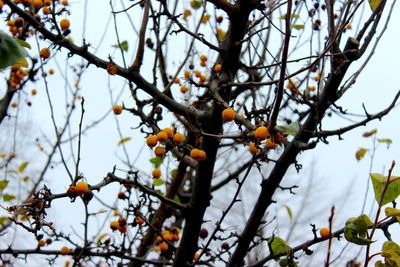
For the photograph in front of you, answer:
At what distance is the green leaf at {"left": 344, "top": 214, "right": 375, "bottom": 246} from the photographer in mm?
1061

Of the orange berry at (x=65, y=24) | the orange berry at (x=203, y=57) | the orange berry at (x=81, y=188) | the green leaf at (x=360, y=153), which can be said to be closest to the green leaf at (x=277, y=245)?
the orange berry at (x=81, y=188)

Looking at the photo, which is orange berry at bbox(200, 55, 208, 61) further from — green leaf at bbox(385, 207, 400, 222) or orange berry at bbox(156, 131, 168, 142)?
green leaf at bbox(385, 207, 400, 222)

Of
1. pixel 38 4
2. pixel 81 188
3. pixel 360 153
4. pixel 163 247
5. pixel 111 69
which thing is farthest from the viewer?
pixel 360 153

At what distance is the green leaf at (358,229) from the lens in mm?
1061

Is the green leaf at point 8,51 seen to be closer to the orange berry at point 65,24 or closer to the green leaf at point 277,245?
the green leaf at point 277,245

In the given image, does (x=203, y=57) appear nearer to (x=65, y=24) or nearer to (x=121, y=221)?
(x=65, y=24)

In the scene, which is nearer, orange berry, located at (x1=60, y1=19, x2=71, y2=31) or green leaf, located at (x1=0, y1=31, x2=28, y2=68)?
green leaf, located at (x1=0, y1=31, x2=28, y2=68)

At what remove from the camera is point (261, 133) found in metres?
1.23

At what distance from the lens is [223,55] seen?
2.03m

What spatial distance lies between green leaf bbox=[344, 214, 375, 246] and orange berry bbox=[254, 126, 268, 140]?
372mm

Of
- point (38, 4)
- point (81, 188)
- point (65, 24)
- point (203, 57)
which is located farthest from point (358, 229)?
point (203, 57)

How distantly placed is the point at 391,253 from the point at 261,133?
0.51m

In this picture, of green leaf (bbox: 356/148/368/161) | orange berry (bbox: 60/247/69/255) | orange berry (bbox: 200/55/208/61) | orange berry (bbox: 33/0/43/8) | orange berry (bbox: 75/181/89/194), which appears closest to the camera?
orange berry (bbox: 75/181/89/194)

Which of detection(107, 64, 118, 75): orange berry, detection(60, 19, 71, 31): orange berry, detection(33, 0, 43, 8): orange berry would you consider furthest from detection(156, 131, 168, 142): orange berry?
detection(33, 0, 43, 8): orange berry
